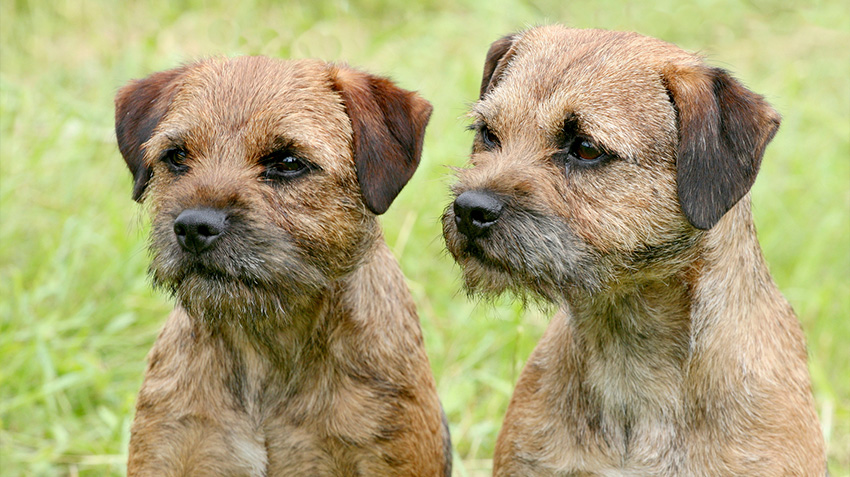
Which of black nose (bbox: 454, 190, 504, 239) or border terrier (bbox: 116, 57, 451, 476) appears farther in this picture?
border terrier (bbox: 116, 57, 451, 476)

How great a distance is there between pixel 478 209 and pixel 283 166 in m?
0.92

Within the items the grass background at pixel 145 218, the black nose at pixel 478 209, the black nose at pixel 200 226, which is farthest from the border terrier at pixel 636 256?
the black nose at pixel 200 226

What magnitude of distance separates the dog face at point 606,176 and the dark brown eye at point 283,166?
0.67 meters

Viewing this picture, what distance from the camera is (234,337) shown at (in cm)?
468

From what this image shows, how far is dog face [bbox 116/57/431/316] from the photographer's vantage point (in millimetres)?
4188

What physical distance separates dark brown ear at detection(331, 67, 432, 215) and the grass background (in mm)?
253

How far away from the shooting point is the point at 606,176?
414cm

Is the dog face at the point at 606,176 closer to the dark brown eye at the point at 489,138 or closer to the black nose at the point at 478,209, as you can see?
the black nose at the point at 478,209

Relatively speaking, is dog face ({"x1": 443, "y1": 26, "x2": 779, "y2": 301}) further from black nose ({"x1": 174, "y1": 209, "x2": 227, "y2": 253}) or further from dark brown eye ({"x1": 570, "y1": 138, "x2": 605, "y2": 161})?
black nose ({"x1": 174, "y1": 209, "x2": 227, "y2": 253})

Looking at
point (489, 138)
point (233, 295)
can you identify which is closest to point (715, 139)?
point (489, 138)

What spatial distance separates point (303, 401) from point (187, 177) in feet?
3.59

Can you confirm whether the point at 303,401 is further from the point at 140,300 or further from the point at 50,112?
the point at 50,112

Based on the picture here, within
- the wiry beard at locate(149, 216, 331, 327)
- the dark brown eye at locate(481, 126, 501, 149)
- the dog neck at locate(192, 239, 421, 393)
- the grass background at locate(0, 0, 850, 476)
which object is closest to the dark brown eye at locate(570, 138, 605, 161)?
the dark brown eye at locate(481, 126, 501, 149)

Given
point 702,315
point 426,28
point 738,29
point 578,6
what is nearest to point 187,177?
point 702,315
